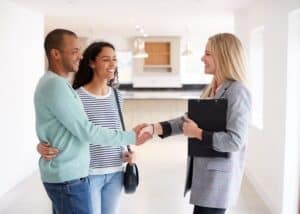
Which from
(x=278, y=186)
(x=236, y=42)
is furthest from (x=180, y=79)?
(x=236, y=42)

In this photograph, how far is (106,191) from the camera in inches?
87.6

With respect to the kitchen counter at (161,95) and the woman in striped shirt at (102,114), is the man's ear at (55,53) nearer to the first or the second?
the woman in striped shirt at (102,114)

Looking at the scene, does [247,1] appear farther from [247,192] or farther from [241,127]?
[241,127]

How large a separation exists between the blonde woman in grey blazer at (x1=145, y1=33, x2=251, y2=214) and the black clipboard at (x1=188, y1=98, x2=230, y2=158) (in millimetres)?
21

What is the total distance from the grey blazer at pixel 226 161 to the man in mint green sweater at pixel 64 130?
463 mm

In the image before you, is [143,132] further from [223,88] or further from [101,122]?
[223,88]

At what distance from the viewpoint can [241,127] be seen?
1844 mm

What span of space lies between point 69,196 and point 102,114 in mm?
529

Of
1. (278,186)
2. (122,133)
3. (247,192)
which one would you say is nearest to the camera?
(122,133)

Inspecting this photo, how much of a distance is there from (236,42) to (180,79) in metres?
9.60

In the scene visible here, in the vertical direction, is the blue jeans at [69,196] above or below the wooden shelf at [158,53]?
below

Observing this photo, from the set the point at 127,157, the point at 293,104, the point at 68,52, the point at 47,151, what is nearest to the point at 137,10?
the point at 293,104

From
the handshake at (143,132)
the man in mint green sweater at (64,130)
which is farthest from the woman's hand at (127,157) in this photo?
the man in mint green sweater at (64,130)

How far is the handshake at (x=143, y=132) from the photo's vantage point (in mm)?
2137
